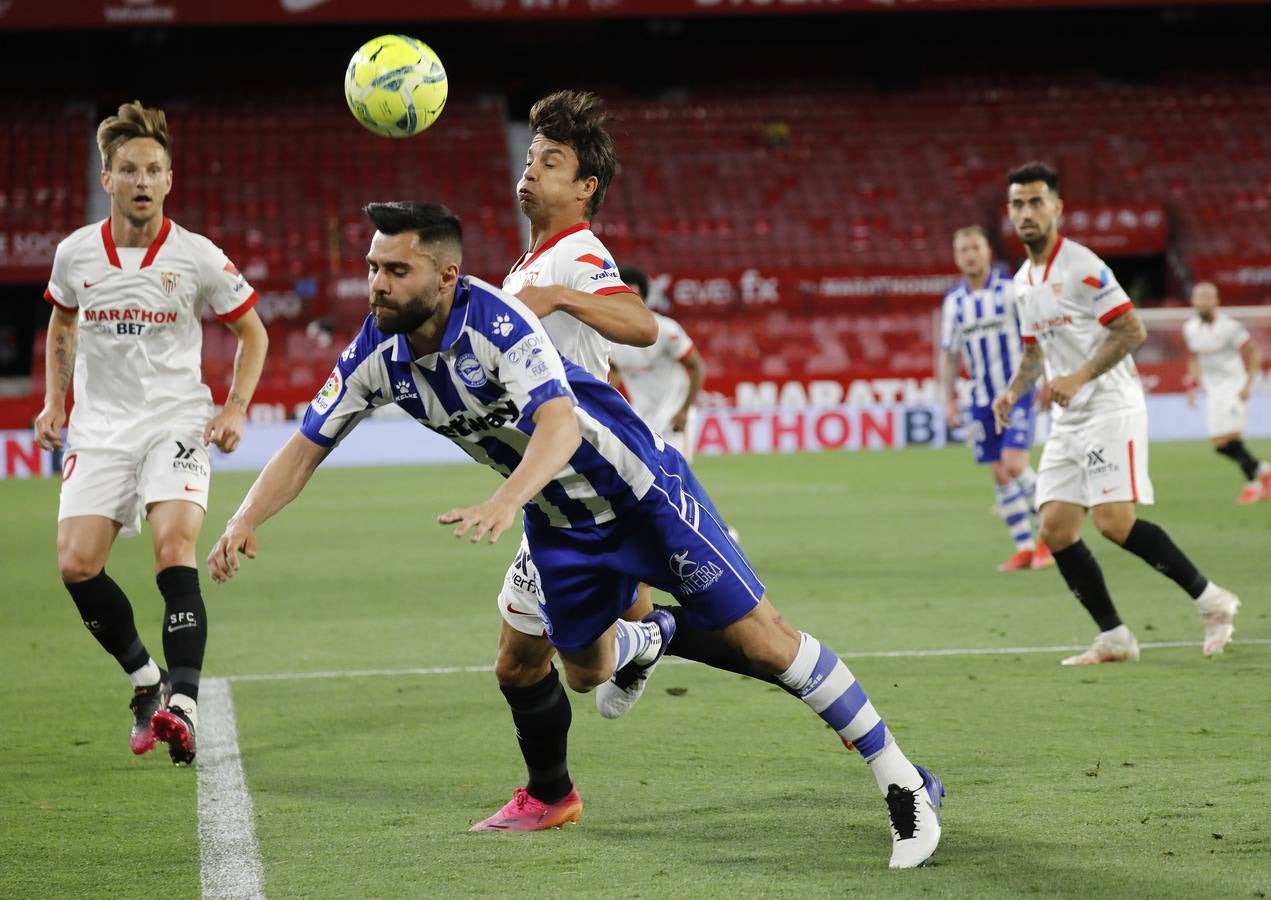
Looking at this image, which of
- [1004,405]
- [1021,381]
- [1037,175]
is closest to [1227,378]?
[1021,381]

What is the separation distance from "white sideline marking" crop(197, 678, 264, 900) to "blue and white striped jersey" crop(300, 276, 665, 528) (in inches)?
43.9

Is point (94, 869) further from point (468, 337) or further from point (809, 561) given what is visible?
point (809, 561)

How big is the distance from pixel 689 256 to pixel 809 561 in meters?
17.9

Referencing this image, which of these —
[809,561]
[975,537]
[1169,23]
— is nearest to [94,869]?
[809,561]

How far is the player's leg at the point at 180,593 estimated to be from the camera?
537 centimetres

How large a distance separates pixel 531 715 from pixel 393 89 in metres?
2.40

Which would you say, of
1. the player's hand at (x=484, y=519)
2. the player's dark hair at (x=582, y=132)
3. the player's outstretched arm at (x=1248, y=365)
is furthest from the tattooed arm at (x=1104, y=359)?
the player's outstretched arm at (x=1248, y=365)

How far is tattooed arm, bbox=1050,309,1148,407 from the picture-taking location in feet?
22.2

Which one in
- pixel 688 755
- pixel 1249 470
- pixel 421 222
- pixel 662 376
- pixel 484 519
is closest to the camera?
pixel 484 519

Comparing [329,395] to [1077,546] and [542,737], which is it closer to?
[542,737]

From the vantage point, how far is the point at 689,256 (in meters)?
28.4

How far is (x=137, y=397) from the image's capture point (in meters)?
5.73

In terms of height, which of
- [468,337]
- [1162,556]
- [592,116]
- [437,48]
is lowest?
[1162,556]

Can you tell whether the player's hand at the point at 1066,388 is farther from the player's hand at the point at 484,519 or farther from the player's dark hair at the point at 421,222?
the player's hand at the point at 484,519
